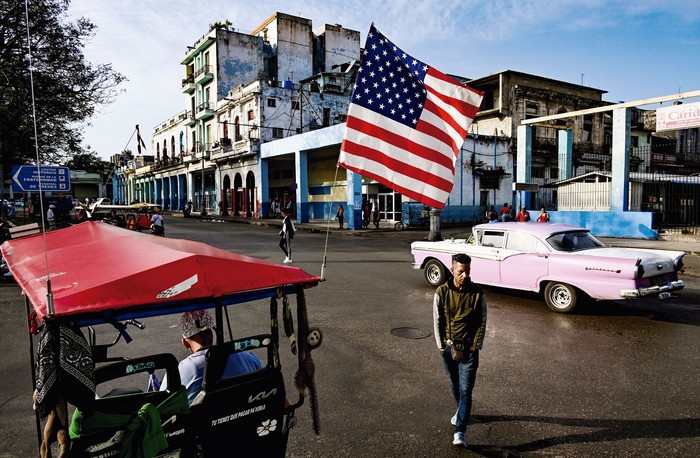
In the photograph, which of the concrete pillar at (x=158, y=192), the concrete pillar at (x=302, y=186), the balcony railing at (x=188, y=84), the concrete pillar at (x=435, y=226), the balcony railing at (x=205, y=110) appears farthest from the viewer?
the concrete pillar at (x=158, y=192)

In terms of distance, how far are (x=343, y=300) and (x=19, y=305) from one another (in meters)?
6.64

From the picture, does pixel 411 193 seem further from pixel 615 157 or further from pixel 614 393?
pixel 615 157

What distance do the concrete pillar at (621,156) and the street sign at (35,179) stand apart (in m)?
21.2

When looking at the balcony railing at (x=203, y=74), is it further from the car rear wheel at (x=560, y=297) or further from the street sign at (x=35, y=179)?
the car rear wheel at (x=560, y=297)

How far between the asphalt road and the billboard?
1131 cm

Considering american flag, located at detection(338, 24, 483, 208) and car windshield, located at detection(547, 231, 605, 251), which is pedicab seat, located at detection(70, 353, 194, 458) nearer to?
american flag, located at detection(338, 24, 483, 208)

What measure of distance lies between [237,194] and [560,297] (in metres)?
38.8

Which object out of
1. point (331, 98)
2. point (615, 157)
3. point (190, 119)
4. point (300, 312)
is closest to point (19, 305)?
point (300, 312)

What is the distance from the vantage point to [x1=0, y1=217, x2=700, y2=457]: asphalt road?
3857mm

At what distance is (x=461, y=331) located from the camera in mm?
3908

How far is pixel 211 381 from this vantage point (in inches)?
112

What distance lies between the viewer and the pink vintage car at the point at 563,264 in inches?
287

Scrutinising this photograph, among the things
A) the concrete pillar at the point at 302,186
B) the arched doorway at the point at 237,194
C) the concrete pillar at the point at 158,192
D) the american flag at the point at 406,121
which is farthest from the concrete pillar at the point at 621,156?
the concrete pillar at the point at 158,192

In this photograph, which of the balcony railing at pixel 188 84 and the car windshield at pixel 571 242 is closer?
the car windshield at pixel 571 242
